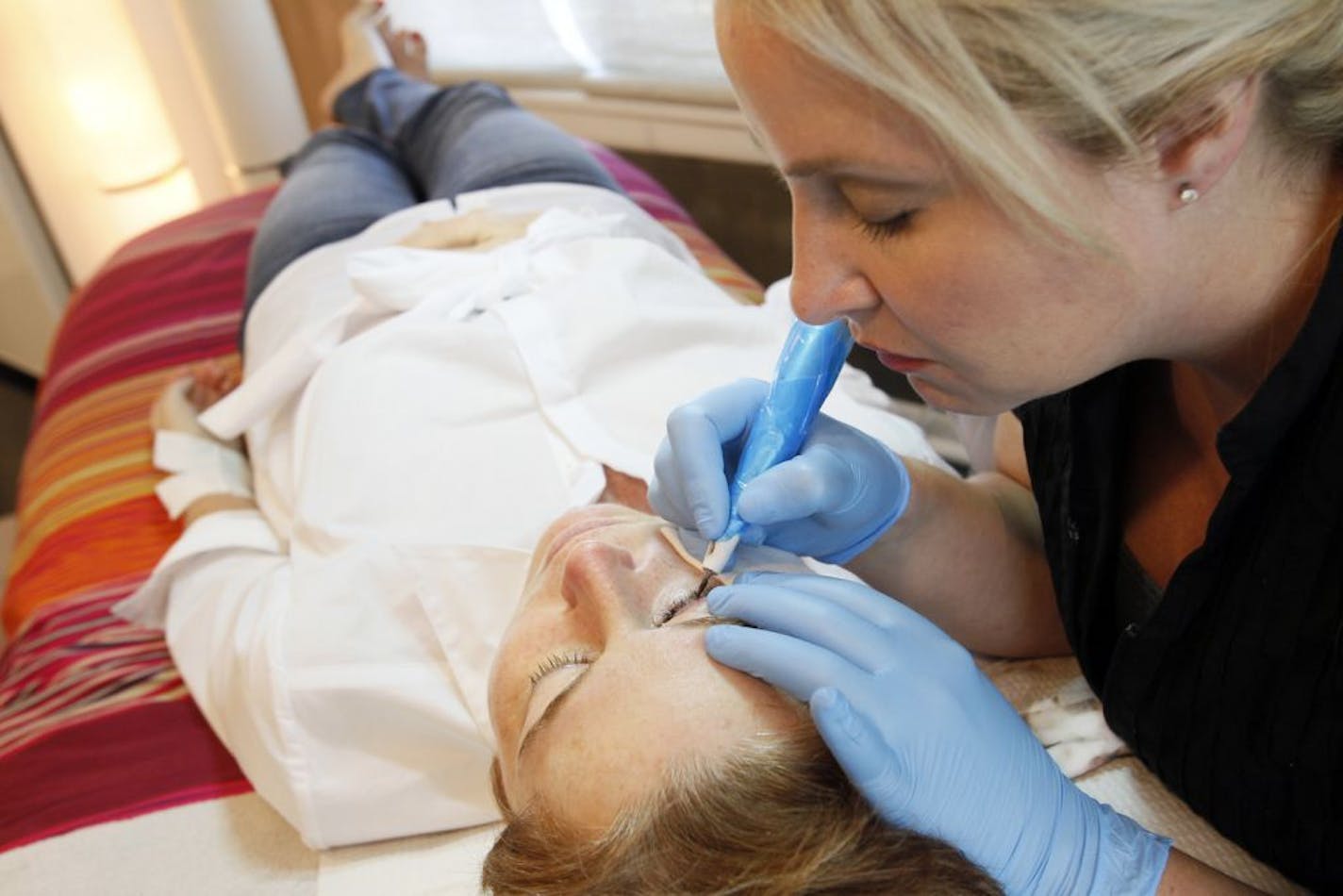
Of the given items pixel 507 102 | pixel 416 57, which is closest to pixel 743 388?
pixel 507 102

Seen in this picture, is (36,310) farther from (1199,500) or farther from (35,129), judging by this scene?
(1199,500)

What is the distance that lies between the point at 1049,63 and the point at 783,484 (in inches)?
16.4

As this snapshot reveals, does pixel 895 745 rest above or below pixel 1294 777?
above

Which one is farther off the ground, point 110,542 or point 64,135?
point 64,135

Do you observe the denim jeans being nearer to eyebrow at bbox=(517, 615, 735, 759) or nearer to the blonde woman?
the blonde woman

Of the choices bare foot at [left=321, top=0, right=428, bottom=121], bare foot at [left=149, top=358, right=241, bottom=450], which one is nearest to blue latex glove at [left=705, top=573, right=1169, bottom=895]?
bare foot at [left=149, top=358, right=241, bottom=450]

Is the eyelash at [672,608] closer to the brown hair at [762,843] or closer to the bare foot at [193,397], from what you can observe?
the brown hair at [762,843]

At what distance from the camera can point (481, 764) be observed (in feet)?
3.91

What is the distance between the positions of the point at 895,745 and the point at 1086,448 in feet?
Result: 1.40

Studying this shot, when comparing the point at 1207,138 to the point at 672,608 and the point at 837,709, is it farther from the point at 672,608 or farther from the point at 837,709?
the point at 672,608

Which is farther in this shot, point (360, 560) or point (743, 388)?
point (360, 560)

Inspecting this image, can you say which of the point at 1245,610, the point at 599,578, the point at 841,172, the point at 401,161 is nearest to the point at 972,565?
the point at 1245,610

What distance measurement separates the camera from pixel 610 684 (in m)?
0.84

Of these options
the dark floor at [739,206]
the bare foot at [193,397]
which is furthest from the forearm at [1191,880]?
the dark floor at [739,206]
